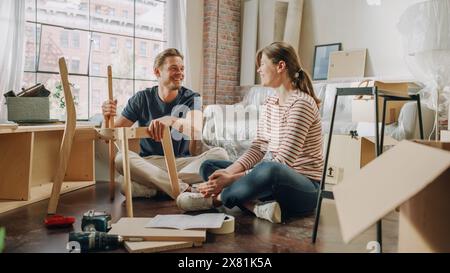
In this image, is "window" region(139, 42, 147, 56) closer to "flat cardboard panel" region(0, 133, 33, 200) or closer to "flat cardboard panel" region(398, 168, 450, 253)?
"flat cardboard panel" region(0, 133, 33, 200)

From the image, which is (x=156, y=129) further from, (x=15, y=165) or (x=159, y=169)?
(x=15, y=165)

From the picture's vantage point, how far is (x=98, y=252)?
1.56 metres

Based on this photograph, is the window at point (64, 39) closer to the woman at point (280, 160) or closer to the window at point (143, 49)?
the window at point (143, 49)

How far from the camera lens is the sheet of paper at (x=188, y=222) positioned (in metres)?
1.74

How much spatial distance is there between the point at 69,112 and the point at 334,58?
321 centimetres

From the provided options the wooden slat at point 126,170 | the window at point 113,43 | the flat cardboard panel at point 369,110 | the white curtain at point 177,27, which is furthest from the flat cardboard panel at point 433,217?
the white curtain at point 177,27

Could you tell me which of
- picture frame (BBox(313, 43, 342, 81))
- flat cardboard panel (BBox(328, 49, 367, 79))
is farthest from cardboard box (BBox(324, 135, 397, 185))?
picture frame (BBox(313, 43, 342, 81))

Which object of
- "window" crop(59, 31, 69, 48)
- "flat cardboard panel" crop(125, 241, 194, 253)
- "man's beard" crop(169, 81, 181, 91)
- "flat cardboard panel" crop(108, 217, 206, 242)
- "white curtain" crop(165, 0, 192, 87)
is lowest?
"flat cardboard panel" crop(125, 241, 194, 253)

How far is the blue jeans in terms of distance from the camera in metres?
1.94

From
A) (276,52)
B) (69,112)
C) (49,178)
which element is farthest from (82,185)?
(276,52)

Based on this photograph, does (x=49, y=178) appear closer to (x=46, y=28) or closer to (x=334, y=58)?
(x=46, y=28)

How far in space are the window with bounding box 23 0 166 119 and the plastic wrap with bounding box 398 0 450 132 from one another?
9.40 feet

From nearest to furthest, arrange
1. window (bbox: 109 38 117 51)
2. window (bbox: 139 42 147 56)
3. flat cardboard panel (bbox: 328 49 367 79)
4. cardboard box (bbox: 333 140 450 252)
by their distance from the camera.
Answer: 1. cardboard box (bbox: 333 140 450 252)
2. flat cardboard panel (bbox: 328 49 367 79)
3. window (bbox: 109 38 117 51)
4. window (bbox: 139 42 147 56)

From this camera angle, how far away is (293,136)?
196cm
